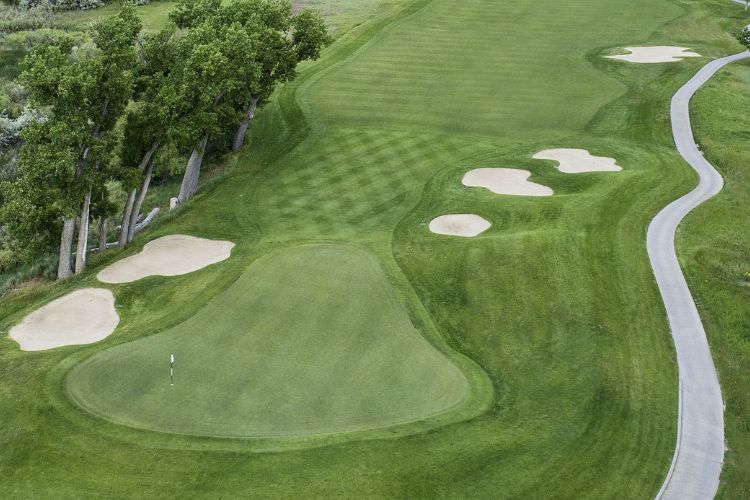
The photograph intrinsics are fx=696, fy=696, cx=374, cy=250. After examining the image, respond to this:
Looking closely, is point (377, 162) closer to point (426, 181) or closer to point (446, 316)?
point (426, 181)

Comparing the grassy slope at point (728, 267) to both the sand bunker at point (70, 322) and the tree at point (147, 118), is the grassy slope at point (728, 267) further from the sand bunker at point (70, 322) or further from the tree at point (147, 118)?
the tree at point (147, 118)

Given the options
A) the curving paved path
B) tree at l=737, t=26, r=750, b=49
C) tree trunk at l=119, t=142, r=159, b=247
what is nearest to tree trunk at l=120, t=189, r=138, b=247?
tree trunk at l=119, t=142, r=159, b=247

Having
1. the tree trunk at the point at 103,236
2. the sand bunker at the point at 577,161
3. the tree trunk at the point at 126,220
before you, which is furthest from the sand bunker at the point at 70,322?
the sand bunker at the point at 577,161

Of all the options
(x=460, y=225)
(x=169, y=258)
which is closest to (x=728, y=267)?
(x=460, y=225)

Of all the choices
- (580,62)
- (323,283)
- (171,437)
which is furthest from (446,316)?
(580,62)

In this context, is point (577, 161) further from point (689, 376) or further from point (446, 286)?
point (689, 376)

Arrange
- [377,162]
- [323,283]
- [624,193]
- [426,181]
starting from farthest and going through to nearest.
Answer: [377,162], [426,181], [624,193], [323,283]

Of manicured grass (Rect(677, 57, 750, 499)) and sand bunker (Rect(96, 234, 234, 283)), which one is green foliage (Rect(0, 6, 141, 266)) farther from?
manicured grass (Rect(677, 57, 750, 499))
